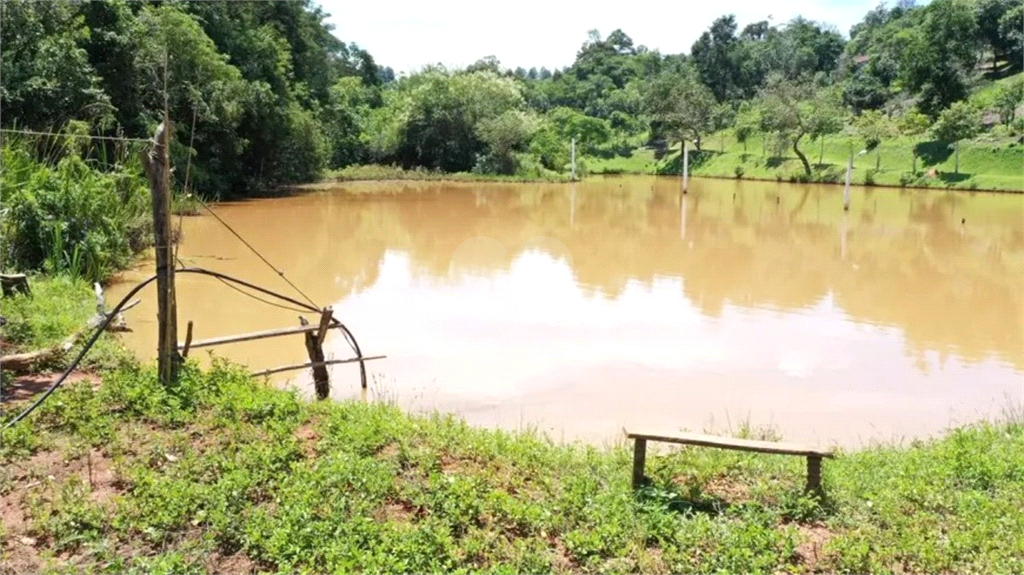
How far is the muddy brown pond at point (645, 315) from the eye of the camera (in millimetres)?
6340

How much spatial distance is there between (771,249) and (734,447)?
1229 cm

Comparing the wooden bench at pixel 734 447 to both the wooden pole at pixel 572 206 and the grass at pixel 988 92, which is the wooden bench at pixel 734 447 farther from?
the grass at pixel 988 92

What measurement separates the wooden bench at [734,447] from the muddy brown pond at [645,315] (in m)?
1.92

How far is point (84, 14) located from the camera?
55.3ft

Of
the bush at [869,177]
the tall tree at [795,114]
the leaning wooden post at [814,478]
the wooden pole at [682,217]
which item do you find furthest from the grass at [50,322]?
the tall tree at [795,114]

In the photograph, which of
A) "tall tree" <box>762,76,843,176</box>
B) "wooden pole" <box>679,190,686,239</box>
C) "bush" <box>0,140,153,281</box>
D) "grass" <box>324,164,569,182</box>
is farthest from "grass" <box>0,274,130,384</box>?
"tall tree" <box>762,76,843,176</box>

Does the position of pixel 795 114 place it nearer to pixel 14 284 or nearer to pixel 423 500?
pixel 14 284

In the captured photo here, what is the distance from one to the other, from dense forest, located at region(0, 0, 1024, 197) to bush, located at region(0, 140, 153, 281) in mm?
1702

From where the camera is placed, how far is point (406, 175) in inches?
1216

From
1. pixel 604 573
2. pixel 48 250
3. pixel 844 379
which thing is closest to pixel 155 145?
pixel 604 573

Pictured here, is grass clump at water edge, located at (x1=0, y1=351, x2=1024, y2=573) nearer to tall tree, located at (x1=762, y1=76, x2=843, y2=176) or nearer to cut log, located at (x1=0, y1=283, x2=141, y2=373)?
cut log, located at (x1=0, y1=283, x2=141, y2=373)

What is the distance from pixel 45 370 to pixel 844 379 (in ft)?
21.2

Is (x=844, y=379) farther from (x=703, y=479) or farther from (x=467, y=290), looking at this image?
(x=467, y=290)

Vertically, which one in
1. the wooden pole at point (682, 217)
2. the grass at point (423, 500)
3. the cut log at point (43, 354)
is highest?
the wooden pole at point (682, 217)
